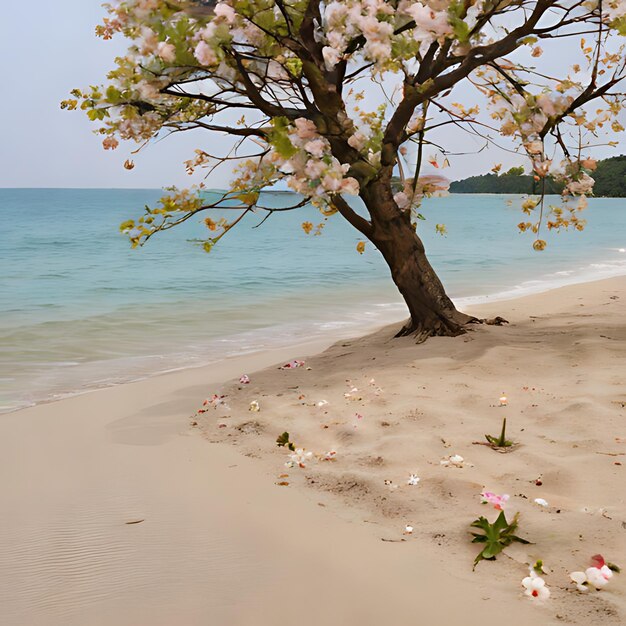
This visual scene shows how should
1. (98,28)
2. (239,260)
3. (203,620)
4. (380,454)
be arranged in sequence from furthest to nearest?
1. (239,260)
2. (98,28)
3. (380,454)
4. (203,620)

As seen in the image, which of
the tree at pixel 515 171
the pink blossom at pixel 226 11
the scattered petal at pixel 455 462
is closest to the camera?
the scattered petal at pixel 455 462

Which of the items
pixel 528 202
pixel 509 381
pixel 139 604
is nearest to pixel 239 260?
pixel 528 202

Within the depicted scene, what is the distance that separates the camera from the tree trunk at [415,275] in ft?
21.4

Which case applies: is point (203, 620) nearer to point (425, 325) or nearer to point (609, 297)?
point (425, 325)

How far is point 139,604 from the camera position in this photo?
2.38 m

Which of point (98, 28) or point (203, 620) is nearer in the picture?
point (203, 620)

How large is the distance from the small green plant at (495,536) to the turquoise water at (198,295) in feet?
14.4

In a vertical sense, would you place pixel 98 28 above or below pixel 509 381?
above

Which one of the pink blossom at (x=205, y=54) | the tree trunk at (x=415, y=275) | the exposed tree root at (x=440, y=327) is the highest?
the pink blossom at (x=205, y=54)

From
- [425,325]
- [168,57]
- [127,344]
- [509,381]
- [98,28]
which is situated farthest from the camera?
[127,344]

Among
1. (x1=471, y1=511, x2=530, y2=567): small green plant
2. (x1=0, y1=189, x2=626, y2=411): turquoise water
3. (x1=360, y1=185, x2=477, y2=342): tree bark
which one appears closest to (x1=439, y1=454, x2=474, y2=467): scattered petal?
(x1=471, y1=511, x2=530, y2=567): small green plant

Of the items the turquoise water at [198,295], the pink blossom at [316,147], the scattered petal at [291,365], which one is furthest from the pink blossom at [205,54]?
the scattered petal at [291,365]

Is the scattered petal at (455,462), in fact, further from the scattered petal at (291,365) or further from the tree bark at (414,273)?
the tree bark at (414,273)

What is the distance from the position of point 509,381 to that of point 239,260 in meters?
20.0
